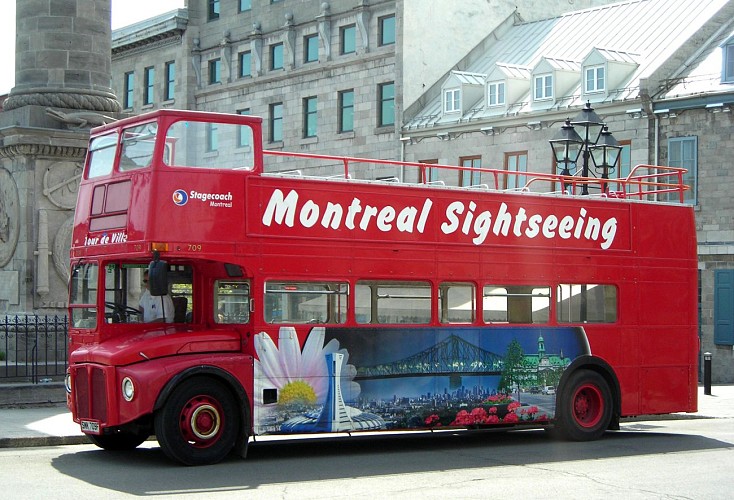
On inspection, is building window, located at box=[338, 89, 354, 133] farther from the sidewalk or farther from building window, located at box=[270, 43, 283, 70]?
the sidewalk

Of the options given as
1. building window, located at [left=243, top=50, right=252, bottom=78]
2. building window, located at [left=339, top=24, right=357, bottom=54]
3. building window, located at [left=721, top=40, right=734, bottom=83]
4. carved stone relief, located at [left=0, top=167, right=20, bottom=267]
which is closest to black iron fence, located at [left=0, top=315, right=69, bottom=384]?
carved stone relief, located at [left=0, top=167, right=20, bottom=267]

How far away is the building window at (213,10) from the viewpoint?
56844 mm

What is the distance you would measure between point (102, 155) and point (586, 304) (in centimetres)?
695

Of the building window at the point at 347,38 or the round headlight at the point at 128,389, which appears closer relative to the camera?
the round headlight at the point at 128,389

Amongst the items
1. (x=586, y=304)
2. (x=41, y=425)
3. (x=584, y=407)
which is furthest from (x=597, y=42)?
(x=41, y=425)

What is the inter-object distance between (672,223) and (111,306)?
336 inches

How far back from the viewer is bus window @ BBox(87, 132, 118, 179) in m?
15.3

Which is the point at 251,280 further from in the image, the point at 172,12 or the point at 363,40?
the point at 172,12

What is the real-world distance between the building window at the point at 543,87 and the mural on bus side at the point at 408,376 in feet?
81.7

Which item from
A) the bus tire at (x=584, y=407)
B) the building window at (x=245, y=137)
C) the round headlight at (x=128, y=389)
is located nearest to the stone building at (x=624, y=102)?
the bus tire at (x=584, y=407)

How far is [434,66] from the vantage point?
48000 mm

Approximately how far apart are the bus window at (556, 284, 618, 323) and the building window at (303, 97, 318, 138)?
34.4 m

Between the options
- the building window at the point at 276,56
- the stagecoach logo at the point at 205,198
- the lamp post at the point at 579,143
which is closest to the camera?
the stagecoach logo at the point at 205,198

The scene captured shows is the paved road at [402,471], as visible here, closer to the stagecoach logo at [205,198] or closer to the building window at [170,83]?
the stagecoach logo at [205,198]
